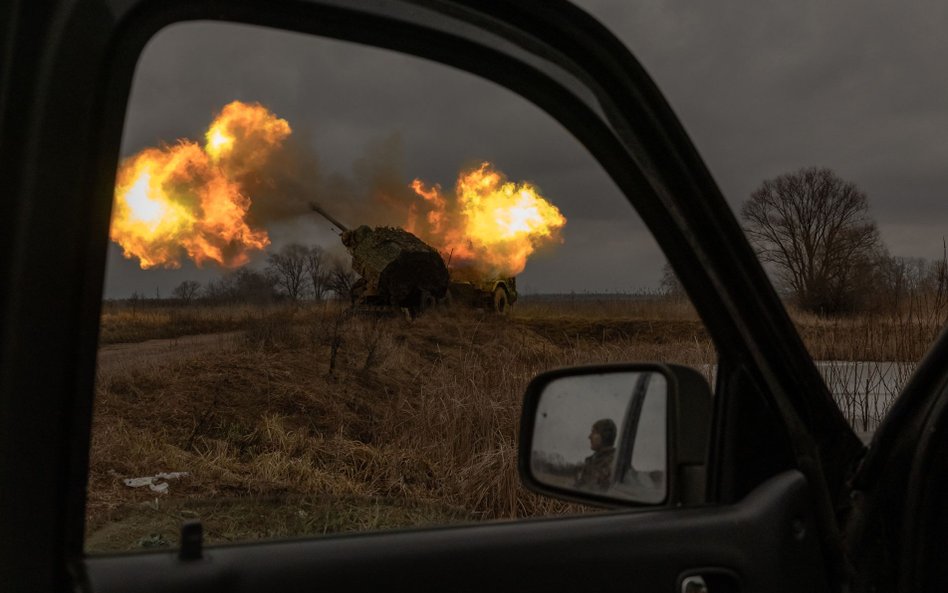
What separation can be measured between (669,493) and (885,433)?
0.41m

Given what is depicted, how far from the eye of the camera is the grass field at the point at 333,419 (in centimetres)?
462

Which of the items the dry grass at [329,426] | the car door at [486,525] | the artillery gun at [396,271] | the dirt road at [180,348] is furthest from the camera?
the artillery gun at [396,271]

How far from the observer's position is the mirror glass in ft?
4.40

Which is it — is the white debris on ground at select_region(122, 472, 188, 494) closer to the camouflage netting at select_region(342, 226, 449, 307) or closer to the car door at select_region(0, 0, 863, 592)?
the car door at select_region(0, 0, 863, 592)

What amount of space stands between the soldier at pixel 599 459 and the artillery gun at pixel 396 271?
47.9 ft

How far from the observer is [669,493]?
51.9 inches

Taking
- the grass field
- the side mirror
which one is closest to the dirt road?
the grass field

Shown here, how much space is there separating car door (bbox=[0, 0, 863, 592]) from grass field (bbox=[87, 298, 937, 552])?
1.37 ft

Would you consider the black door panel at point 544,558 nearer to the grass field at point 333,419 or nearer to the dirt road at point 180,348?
the grass field at point 333,419

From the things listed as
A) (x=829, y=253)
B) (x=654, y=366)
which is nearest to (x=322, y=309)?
(x=829, y=253)

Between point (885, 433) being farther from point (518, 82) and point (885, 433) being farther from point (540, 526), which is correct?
point (518, 82)

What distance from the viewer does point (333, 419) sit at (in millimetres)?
9492

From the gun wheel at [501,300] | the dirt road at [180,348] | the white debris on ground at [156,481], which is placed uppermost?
the gun wheel at [501,300]

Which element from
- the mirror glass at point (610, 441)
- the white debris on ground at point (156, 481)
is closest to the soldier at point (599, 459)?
the mirror glass at point (610, 441)
